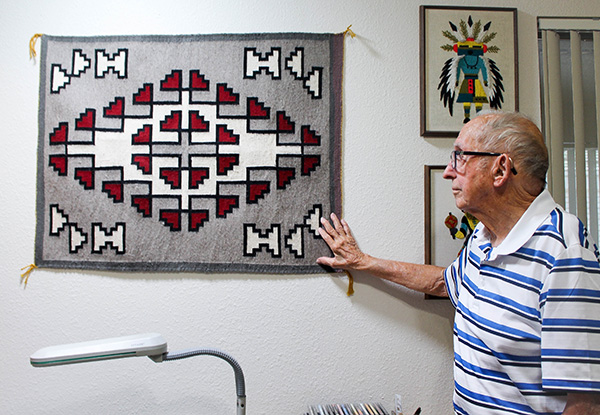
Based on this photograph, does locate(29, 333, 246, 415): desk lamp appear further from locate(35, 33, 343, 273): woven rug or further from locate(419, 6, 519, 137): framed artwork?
locate(419, 6, 519, 137): framed artwork

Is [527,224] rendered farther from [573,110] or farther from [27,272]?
[27,272]

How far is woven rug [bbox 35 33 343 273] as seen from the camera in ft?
4.41

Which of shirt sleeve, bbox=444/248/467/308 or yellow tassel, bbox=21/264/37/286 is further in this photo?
yellow tassel, bbox=21/264/37/286

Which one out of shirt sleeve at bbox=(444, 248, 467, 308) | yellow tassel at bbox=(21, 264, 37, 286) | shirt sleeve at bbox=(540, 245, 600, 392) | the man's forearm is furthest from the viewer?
yellow tassel at bbox=(21, 264, 37, 286)

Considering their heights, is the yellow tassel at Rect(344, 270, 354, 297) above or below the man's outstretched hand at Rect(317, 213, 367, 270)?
below

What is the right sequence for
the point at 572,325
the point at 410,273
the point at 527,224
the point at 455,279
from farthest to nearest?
the point at 410,273, the point at 455,279, the point at 527,224, the point at 572,325

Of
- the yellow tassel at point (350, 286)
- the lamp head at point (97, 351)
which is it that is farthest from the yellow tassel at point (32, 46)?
the yellow tassel at point (350, 286)

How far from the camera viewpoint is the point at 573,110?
54.0 inches

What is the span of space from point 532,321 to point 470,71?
3.14 ft

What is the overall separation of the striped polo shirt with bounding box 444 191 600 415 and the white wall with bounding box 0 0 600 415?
1.21ft

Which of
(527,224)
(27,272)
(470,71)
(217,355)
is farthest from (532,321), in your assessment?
(27,272)

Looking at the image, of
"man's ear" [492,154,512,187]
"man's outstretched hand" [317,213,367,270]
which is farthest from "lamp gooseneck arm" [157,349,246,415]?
"man's ear" [492,154,512,187]

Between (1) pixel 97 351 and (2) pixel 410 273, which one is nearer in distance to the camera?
(1) pixel 97 351

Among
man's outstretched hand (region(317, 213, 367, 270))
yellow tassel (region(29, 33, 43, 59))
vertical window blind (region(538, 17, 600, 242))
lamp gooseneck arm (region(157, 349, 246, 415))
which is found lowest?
lamp gooseneck arm (region(157, 349, 246, 415))
